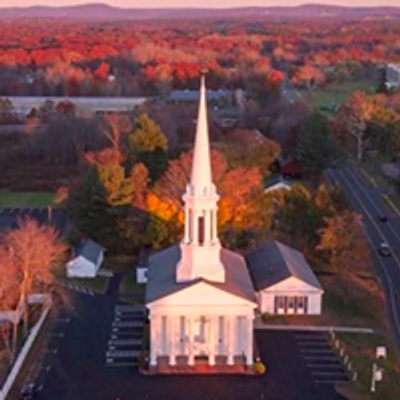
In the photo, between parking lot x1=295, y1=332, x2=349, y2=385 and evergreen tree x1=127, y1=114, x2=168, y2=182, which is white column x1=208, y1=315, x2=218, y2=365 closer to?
parking lot x1=295, y1=332, x2=349, y2=385

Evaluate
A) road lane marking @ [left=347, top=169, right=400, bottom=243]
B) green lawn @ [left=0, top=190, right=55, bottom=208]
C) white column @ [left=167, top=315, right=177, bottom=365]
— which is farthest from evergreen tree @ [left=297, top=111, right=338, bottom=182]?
white column @ [left=167, top=315, right=177, bottom=365]

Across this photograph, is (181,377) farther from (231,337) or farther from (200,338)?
(231,337)

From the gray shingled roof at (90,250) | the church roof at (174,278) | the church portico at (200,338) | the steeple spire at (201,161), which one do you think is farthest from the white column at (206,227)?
the gray shingled roof at (90,250)

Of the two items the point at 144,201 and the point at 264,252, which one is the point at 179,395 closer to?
the point at 264,252

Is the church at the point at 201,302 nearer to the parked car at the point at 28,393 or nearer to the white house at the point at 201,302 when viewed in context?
the white house at the point at 201,302

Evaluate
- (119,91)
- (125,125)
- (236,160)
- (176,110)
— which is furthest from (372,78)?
(236,160)

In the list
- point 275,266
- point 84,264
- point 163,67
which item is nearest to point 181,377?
point 275,266
